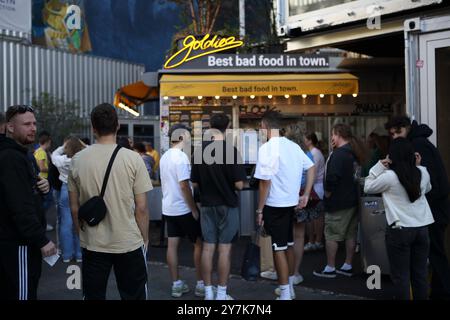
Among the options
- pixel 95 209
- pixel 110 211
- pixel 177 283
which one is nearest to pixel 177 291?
pixel 177 283

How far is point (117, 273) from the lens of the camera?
13.7 ft

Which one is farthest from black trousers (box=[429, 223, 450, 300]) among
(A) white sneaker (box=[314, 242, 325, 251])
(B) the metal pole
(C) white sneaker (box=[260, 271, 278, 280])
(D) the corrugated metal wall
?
(B) the metal pole

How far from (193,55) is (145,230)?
21.8 ft

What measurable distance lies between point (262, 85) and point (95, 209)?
262 inches

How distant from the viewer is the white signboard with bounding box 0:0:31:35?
59.2ft

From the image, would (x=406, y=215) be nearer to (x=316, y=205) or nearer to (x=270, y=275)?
(x=270, y=275)

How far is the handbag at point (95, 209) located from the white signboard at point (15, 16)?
50.2ft

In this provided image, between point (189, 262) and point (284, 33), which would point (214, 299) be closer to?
point (189, 262)

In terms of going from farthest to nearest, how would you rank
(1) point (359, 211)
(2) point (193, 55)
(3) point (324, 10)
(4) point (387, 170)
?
(2) point (193, 55)
(1) point (359, 211)
(3) point (324, 10)
(4) point (387, 170)

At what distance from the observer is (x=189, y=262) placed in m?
8.05

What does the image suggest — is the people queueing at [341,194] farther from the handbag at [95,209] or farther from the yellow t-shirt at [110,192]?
the handbag at [95,209]

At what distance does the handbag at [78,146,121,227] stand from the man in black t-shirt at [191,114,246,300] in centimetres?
178

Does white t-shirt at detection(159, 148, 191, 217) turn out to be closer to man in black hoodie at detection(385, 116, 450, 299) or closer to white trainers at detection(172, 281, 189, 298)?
white trainers at detection(172, 281, 189, 298)
